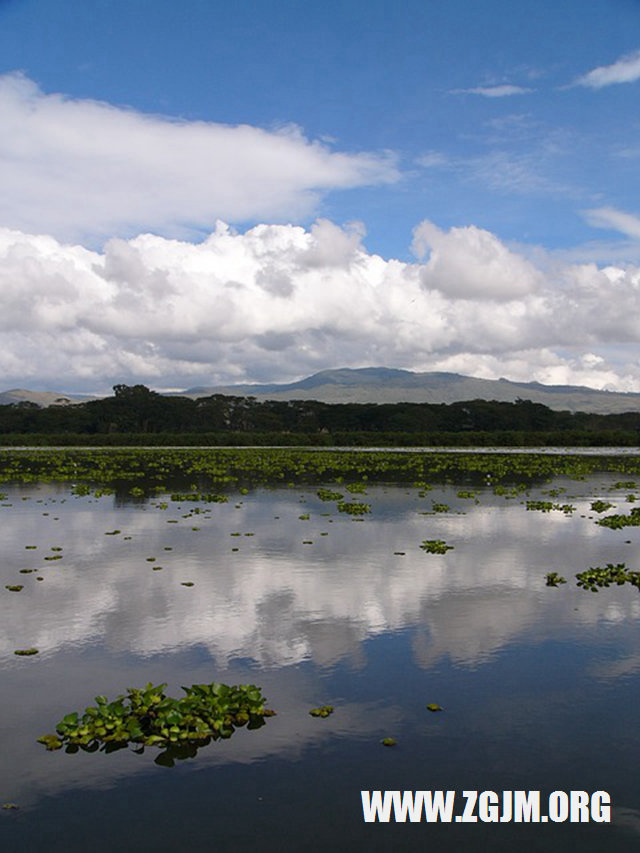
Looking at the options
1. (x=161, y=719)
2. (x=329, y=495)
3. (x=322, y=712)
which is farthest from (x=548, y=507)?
(x=161, y=719)

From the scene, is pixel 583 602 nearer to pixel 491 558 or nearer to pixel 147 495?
pixel 491 558

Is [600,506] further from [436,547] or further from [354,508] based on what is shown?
[436,547]

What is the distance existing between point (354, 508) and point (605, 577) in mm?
15769

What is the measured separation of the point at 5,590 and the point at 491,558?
45.8 ft

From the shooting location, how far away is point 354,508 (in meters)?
33.9

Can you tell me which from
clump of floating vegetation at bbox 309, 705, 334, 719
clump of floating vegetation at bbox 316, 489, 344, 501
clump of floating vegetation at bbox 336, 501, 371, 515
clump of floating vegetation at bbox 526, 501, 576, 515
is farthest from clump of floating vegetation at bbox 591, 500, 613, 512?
clump of floating vegetation at bbox 309, 705, 334, 719

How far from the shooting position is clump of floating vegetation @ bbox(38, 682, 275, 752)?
33.3 ft

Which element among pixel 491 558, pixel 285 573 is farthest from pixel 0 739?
pixel 491 558

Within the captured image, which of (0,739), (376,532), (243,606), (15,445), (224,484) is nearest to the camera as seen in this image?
(0,739)

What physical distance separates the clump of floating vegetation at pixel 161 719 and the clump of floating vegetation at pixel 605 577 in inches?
434

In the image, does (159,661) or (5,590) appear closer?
(159,661)

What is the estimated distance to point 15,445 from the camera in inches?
4614

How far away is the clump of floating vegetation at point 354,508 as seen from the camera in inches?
1310

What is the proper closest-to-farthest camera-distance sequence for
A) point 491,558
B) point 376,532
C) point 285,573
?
point 285,573, point 491,558, point 376,532
